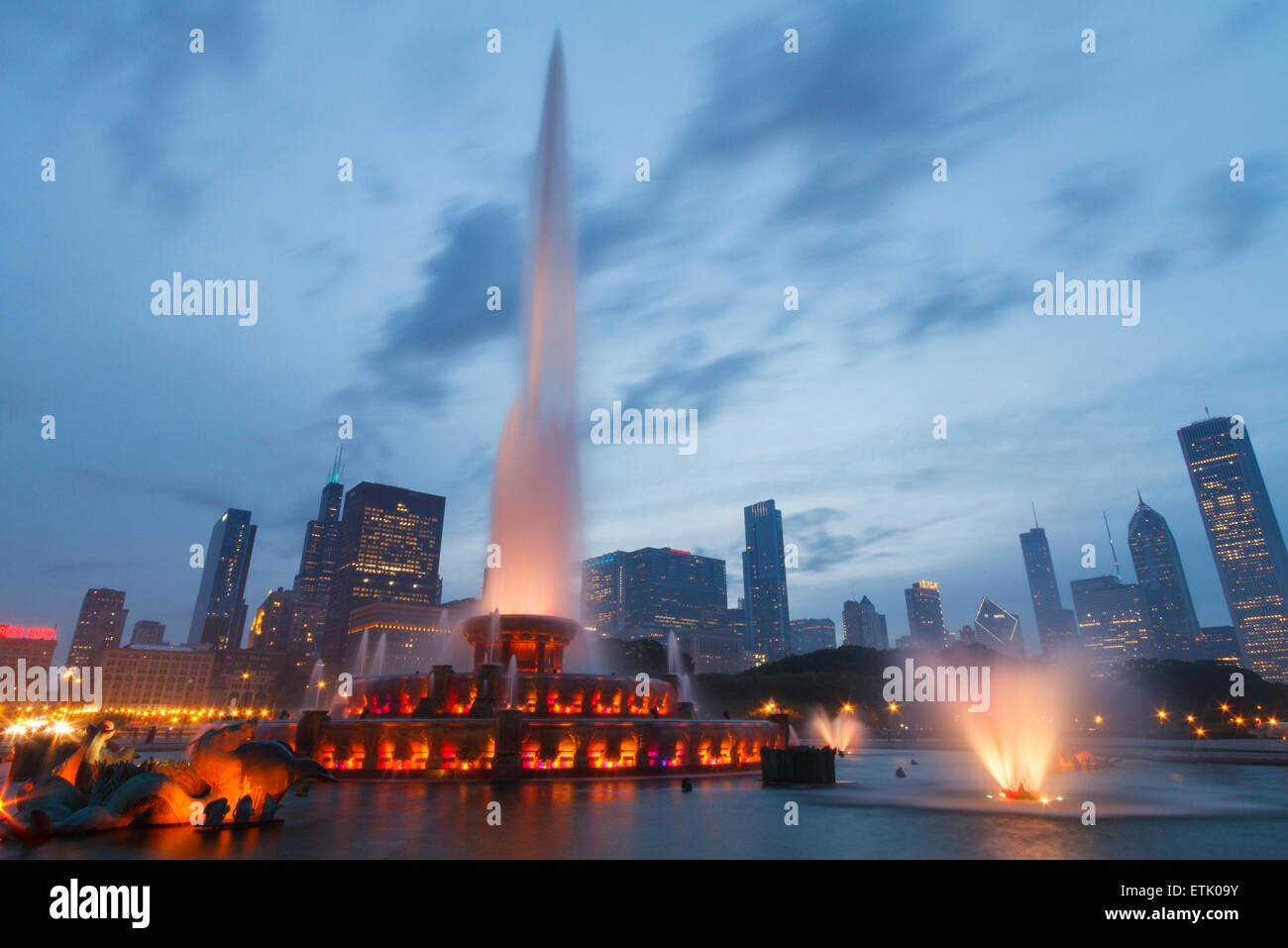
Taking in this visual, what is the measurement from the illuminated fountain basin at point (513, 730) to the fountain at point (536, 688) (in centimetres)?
5

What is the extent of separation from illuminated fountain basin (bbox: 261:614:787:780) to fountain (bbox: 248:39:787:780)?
5cm

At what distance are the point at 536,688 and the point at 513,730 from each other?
604cm

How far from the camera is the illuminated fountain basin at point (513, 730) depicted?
27266 millimetres

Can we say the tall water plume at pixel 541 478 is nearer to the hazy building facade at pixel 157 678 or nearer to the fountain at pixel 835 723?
the fountain at pixel 835 723

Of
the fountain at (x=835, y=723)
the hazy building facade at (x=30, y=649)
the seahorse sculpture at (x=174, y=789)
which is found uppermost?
the hazy building facade at (x=30, y=649)

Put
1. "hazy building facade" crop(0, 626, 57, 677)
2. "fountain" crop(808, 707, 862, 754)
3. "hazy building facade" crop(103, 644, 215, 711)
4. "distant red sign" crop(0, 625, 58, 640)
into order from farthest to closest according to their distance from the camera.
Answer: "hazy building facade" crop(103, 644, 215, 711) < "hazy building facade" crop(0, 626, 57, 677) < "distant red sign" crop(0, 625, 58, 640) < "fountain" crop(808, 707, 862, 754)

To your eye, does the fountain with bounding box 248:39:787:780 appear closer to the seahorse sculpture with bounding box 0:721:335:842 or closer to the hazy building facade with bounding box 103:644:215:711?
the seahorse sculpture with bounding box 0:721:335:842

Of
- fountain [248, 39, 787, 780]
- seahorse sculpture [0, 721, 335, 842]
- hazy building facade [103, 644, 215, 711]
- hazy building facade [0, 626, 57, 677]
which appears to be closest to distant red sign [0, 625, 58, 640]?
hazy building facade [0, 626, 57, 677]

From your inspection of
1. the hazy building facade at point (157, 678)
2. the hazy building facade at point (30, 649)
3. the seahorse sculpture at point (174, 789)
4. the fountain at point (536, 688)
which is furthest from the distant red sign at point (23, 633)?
the seahorse sculpture at point (174, 789)

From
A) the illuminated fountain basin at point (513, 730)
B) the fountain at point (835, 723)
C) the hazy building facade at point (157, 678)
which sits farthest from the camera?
the hazy building facade at point (157, 678)

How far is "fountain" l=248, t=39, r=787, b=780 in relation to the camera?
2745cm
